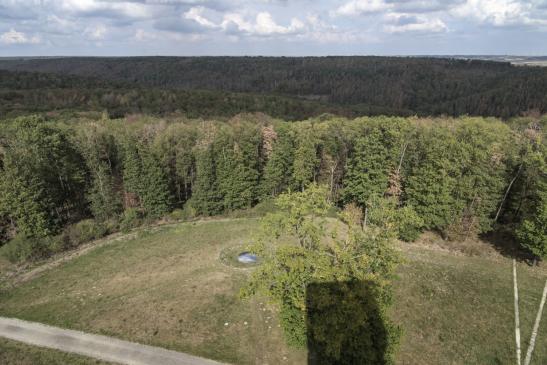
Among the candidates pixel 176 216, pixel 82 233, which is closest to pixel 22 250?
pixel 82 233

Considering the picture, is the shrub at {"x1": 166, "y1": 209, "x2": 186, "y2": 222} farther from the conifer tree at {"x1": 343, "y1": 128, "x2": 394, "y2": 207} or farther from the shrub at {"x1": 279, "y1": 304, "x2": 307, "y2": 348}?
the shrub at {"x1": 279, "y1": 304, "x2": 307, "y2": 348}

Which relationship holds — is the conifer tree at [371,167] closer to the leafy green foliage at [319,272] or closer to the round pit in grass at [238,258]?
the round pit in grass at [238,258]

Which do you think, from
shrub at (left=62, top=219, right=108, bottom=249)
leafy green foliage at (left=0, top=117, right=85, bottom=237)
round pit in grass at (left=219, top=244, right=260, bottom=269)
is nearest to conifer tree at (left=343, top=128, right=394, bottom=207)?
round pit in grass at (left=219, top=244, right=260, bottom=269)

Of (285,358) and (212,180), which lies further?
(212,180)

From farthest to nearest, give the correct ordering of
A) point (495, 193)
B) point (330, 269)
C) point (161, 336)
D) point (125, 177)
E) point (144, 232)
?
point (125, 177) → point (144, 232) → point (495, 193) → point (161, 336) → point (330, 269)

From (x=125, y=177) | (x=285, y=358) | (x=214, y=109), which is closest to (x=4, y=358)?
(x=285, y=358)

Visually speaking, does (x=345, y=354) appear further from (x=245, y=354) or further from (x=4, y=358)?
(x=4, y=358)
